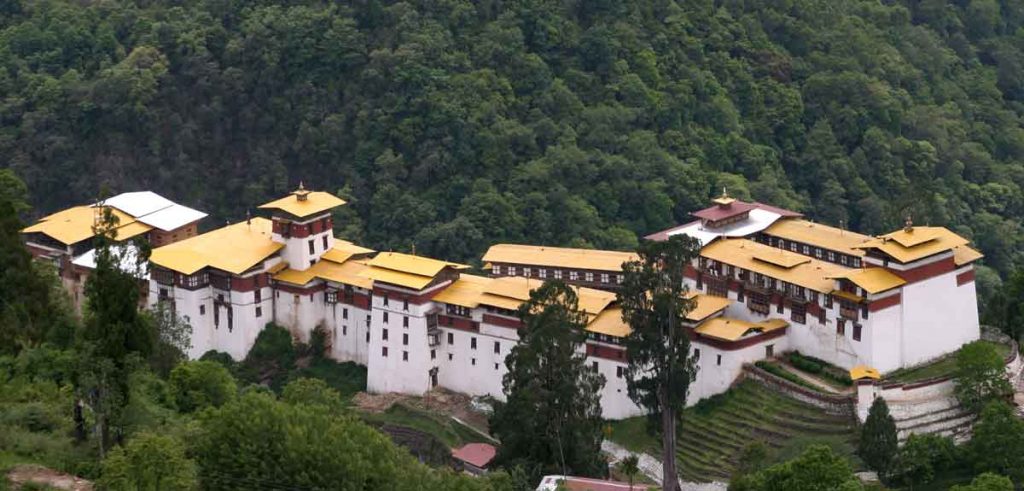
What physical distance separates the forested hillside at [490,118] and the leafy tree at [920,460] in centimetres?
2705

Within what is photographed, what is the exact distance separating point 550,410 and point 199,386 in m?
10.4

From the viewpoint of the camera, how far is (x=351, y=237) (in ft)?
264

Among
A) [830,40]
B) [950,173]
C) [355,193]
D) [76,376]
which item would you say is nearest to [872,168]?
[950,173]

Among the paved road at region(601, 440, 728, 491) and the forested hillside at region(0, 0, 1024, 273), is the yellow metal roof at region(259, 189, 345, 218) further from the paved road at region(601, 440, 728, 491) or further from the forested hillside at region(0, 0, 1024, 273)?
the paved road at region(601, 440, 728, 491)

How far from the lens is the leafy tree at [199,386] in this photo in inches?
2039

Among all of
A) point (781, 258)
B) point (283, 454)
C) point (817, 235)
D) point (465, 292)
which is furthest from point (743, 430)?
point (283, 454)

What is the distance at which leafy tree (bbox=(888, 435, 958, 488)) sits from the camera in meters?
54.2

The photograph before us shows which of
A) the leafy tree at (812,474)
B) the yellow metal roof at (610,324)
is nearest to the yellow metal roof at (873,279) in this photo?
the yellow metal roof at (610,324)

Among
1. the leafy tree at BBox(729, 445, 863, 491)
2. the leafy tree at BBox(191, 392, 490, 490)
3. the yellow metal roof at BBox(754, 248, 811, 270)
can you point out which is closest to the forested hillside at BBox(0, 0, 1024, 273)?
the yellow metal roof at BBox(754, 248, 811, 270)

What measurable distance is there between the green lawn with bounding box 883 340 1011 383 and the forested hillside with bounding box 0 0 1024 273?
2117cm

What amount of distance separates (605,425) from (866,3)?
50895mm

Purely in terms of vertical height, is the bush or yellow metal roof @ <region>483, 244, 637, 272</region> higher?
yellow metal roof @ <region>483, 244, 637, 272</region>

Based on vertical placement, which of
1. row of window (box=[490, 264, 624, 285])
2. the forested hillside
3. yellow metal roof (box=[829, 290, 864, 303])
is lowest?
yellow metal roof (box=[829, 290, 864, 303])

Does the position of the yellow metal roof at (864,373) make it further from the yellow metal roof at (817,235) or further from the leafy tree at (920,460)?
the yellow metal roof at (817,235)
